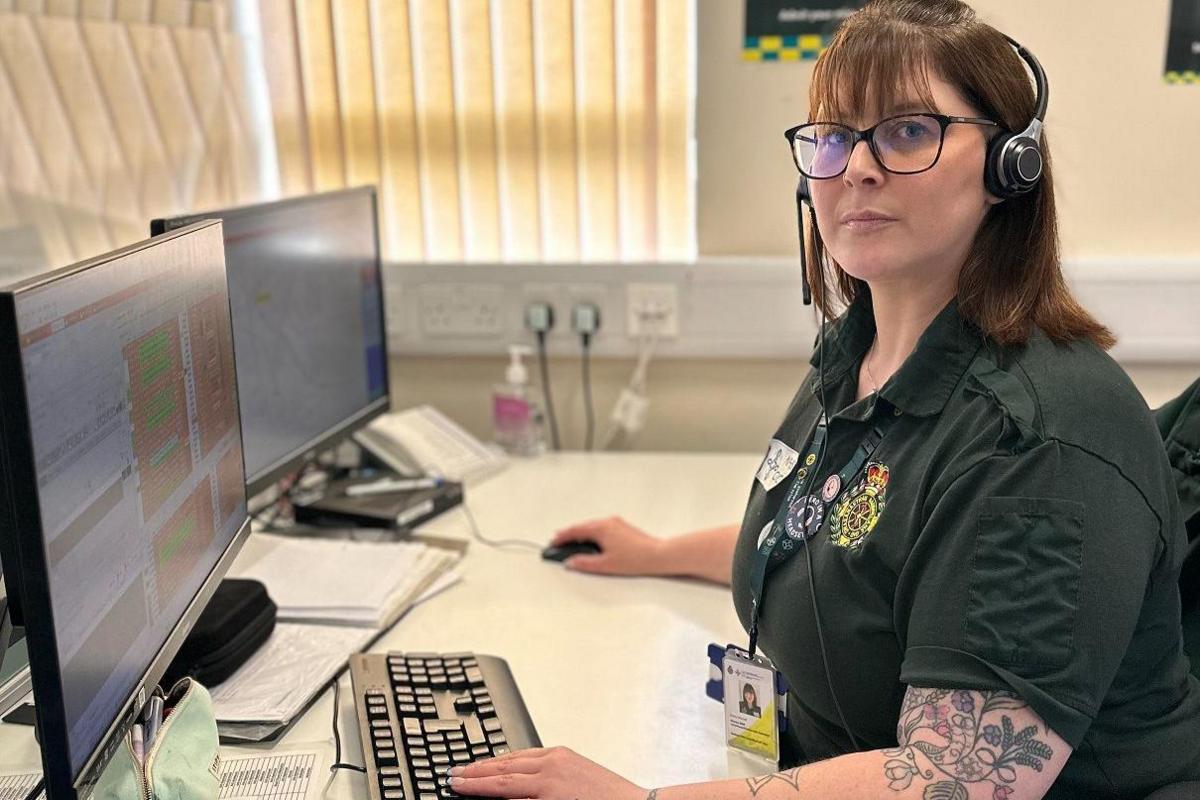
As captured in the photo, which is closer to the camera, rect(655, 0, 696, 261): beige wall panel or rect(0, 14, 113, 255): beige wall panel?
rect(0, 14, 113, 255): beige wall panel

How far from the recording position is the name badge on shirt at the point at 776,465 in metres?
1.18

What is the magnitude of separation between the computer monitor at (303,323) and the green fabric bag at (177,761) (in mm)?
533

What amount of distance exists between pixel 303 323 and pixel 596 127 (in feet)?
2.33

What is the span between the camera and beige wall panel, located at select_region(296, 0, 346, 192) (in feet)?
6.75

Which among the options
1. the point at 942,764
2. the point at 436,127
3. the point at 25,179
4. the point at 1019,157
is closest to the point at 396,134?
the point at 436,127

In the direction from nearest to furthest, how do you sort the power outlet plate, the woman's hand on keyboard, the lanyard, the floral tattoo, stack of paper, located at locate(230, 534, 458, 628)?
the floral tattoo < the woman's hand on keyboard < the lanyard < stack of paper, located at locate(230, 534, 458, 628) < the power outlet plate

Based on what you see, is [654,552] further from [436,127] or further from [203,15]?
[203,15]

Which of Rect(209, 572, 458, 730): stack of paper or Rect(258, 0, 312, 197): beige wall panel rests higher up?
Rect(258, 0, 312, 197): beige wall panel

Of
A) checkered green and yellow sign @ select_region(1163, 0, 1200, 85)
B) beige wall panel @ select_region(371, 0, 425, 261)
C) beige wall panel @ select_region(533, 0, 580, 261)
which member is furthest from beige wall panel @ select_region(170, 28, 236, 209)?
checkered green and yellow sign @ select_region(1163, 0, 1200, 85)

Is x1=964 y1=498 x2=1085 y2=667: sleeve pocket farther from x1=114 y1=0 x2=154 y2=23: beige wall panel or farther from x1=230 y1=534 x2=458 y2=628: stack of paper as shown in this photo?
x1=114 y1=0 x2=154 y2=23: beige wall panel

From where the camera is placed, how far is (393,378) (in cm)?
220

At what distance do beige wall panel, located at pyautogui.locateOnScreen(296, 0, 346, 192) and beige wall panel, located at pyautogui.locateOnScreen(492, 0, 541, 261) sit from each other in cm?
31

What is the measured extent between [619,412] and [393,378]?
1.51 feet

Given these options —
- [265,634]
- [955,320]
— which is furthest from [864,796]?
[265,634]
